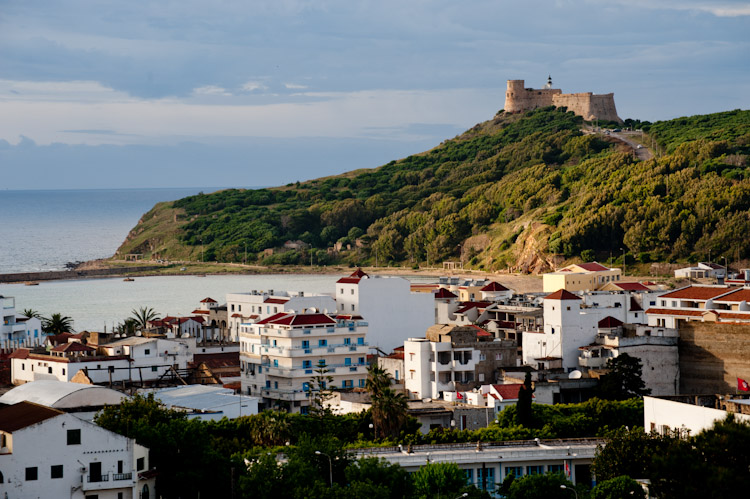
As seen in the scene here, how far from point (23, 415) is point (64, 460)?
2.01 metres

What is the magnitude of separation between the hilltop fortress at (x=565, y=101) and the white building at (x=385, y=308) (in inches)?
4933

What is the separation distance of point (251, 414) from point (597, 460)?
12.6 m

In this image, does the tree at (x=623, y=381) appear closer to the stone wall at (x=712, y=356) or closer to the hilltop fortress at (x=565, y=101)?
the stone wall at (x=712, y=356)

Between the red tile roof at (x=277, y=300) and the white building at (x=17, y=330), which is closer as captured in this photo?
the white building at (x=17, y=330)

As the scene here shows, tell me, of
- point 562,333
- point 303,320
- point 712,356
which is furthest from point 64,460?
point 712,356

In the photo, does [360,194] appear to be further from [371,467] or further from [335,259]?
[371,467]

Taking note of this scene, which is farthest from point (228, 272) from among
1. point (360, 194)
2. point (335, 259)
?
point (360, 194)

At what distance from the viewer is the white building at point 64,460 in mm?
28594

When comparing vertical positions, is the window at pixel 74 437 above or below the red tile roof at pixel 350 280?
below

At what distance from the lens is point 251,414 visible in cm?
4012

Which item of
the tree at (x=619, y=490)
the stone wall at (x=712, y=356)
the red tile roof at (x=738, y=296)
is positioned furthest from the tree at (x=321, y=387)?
the red tile roof at (x=738, y=296)

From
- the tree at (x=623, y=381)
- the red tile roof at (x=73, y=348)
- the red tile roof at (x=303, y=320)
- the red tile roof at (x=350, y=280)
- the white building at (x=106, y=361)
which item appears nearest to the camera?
the tree at (x=623, y=381)

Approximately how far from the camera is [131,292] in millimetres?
122438

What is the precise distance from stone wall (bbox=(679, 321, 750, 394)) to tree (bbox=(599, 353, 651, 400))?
9.75 feet
